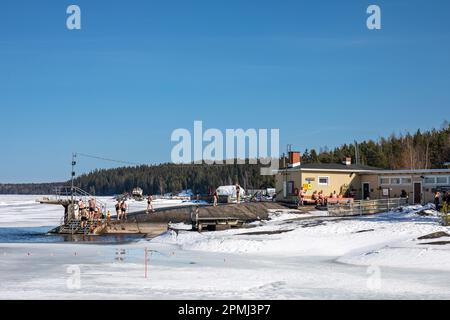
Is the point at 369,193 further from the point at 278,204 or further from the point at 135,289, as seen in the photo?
the point at 135,289

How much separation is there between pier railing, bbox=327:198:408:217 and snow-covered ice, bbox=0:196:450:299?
481 cm

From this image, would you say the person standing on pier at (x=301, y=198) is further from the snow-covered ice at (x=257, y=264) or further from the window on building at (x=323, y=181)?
the snow-covered ice at (x=257, y=264)

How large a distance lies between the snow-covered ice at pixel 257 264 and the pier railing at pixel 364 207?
4809 millimetres

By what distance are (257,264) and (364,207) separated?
25495 mm

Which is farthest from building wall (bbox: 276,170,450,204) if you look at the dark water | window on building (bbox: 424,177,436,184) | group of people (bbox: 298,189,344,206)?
the dark water

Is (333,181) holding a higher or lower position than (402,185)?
higher

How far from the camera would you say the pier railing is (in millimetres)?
47531

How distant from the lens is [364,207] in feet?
164

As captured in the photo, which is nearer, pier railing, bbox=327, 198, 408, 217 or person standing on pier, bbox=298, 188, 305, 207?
pier railing, bbox=327, 198, 408, 217

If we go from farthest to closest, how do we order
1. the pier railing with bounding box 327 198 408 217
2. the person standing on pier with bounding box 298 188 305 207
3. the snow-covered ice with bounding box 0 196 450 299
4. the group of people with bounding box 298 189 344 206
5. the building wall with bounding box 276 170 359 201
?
the building wall with bounding box 276 170 359 201 < the group of people with bounding box 298 189 344 206 < the person standing on pier with bounding box 298 188 305 207 < the pier railing with bounding box 327 198 408 217 < the snow-covered ice with bounding box 0 196 450 299

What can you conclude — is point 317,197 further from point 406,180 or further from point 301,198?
point 406,180

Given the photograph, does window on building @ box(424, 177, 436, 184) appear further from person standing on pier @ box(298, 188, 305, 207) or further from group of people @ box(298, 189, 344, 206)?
person standing on pier @ box(298, 188, 305, 207)

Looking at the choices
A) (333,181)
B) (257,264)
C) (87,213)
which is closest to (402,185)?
(333,181)
